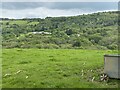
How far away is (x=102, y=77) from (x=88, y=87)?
201 cm

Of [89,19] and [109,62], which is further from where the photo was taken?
[89,19]

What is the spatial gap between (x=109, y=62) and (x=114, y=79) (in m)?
0.98

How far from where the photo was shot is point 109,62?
1623 cm

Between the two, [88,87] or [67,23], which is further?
[67,23]

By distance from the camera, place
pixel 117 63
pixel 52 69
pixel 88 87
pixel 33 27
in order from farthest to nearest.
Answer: pixel 33 27 → pixel 52 69 → pixel 117 63 → pixel 88 87

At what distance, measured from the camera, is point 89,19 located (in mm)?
122000

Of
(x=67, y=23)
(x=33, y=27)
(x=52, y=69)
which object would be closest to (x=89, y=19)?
(x=67, y=23)

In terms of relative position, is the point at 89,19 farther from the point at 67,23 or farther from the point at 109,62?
the point at 109,62

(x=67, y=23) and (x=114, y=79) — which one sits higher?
(x=67, y=23)

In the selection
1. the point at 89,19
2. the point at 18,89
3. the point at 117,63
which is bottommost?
the point at 18,89

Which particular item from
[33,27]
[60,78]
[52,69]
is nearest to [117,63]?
[60,78]

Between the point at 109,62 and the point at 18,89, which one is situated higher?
the point at 109,62

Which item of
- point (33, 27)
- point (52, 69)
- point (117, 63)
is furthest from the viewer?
point (33, 27)

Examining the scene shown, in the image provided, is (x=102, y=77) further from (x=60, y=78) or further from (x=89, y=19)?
(x=89, y=19)
